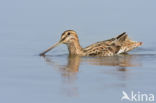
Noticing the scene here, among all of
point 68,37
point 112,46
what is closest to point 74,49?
point 68,37

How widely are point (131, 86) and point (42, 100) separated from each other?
2.05 metres

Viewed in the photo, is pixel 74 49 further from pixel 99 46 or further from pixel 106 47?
pixel 106 47

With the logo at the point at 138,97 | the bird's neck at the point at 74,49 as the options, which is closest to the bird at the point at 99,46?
the bird's neck at the point at 74,49

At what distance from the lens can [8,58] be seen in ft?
48.9

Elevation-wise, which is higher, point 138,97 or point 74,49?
point 74,49

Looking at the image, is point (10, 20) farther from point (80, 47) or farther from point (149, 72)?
point (149, 72)

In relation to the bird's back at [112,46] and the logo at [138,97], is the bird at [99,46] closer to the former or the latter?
the bird's back at [112,46]

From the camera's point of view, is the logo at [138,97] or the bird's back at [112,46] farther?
the bird's back at [112,46]

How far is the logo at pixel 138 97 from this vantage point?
10.5 metres

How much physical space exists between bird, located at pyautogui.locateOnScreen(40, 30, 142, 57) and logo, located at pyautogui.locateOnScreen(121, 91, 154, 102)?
17.3 feet

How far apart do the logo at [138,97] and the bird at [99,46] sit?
5.27 metres

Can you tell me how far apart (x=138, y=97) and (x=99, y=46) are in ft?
20.1

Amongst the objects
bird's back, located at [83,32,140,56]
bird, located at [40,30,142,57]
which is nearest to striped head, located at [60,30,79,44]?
bird, located at [40,30,142,57]

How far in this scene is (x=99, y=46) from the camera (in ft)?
54.9
